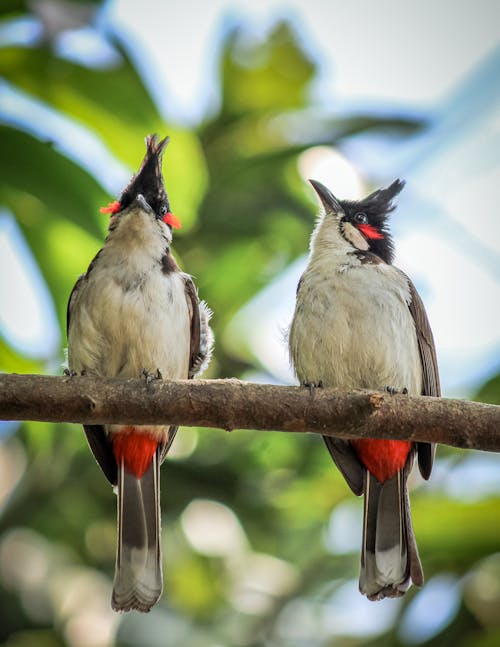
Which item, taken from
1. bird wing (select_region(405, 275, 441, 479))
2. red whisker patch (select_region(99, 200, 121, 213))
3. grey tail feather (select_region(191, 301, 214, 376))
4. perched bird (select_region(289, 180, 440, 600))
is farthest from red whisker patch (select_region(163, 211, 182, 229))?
bird wing (select_region(405, 275, 441, 479))

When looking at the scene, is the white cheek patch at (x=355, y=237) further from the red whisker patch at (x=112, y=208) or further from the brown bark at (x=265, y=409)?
the brown bark at (x=265, y=409)

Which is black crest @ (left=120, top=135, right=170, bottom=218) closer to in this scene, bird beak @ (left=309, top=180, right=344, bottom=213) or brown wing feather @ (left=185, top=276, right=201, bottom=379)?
brown wing feather @ (left=185, top=276, right=201, bottom=379)

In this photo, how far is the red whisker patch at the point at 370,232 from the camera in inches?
159

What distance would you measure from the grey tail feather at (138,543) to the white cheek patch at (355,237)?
3.87ft

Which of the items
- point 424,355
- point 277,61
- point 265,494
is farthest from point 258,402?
point 277,61

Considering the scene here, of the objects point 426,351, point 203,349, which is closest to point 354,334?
point 426,351

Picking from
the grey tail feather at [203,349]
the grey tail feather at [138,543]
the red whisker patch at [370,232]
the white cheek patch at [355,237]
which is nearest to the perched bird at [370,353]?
the white cheek patch at [355,237]

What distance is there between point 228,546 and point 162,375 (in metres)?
1.34

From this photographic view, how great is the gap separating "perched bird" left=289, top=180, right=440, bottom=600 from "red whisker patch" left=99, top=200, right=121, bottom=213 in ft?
2.56

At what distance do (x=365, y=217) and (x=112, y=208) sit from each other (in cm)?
109

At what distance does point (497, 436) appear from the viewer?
2605 millimetres

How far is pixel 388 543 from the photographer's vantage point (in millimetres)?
3408

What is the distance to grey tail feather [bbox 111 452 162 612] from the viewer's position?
3105 mm

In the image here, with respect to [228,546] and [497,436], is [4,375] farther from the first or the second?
[228,546]
